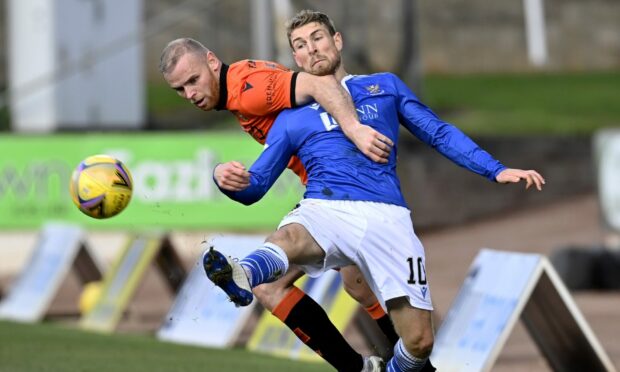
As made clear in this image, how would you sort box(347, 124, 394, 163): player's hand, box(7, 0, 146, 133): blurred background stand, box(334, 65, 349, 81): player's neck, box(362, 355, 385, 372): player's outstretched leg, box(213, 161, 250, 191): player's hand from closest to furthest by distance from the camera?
box(213, 161, 250, 191): player's hand < box(347, 124, 394, 163): player's hand < box(334, 65, 349, 81): player's neck < box(362, 355, 385, 372): player's outstretched leg < box(7, 0, 146, 133): blurred background stand

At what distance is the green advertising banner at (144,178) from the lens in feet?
69.5

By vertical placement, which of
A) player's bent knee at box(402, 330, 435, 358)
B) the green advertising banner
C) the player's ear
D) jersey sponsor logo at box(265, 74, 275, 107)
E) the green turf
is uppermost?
the player's ear

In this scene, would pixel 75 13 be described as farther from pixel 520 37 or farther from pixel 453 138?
pixel 453 138

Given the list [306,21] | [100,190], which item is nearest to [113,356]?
[100,190]

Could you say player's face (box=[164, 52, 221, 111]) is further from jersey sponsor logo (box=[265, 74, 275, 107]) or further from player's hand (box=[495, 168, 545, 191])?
player's hand (box=[495, 168, 545, 191])

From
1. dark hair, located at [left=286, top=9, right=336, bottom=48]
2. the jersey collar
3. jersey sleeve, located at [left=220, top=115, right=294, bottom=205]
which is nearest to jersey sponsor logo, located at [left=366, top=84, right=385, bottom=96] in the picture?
dark hair, located at [left=286, top=9, right=336, bottom=48]

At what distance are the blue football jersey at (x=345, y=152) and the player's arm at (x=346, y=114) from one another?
0.10m

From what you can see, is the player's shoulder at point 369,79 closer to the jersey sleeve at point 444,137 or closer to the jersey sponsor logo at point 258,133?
the jersey sleeve at point 444,137

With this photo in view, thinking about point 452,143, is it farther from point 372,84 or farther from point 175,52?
point 175,52

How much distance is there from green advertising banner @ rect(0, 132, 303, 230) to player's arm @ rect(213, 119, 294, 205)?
12.6 metres

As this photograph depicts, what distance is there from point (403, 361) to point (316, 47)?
1.70 metres

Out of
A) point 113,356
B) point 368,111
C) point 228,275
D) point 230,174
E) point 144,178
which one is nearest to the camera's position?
point 228,275

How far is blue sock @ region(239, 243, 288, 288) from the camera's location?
767cm

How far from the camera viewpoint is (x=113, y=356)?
1186 centimetres
